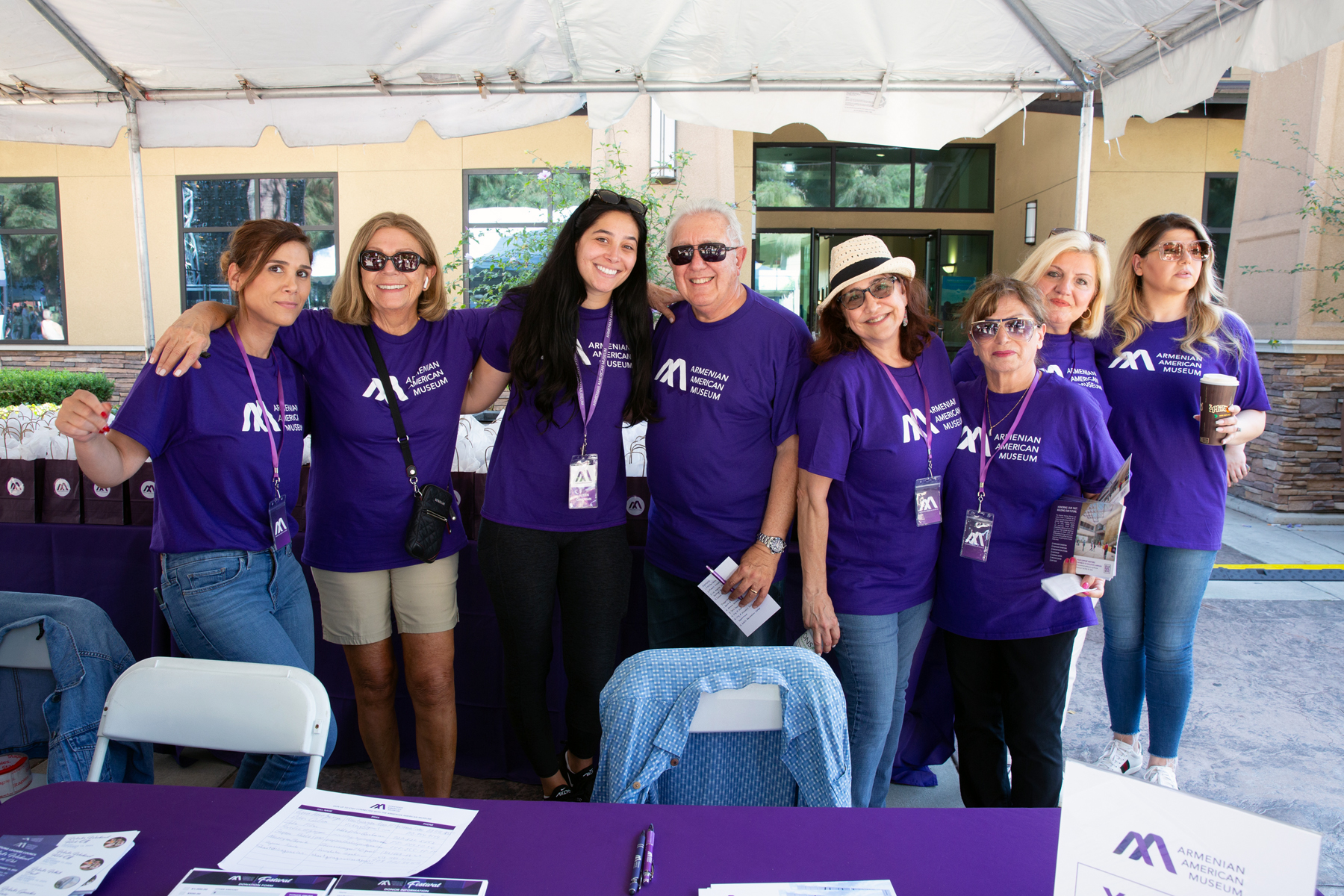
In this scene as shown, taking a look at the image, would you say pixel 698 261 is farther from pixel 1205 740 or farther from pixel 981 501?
pixel 1205 740

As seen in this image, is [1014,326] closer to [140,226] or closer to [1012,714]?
[1012,714]

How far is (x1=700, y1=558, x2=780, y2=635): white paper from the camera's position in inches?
84.9

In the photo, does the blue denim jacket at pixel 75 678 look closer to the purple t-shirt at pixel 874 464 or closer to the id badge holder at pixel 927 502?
the purple t-shirt at pixel 874 464

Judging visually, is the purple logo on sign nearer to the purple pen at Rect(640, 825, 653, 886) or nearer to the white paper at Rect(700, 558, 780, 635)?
the purple pen at Rect(640, 825, 653, 886)

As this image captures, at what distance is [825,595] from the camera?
2035mm

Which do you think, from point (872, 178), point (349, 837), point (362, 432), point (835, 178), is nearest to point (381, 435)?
point (362, 432)

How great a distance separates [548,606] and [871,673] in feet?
2.96

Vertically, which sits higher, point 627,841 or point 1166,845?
point 1166,845

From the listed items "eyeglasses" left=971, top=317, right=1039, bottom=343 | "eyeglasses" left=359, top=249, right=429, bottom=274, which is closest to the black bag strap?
"eyeglasses" left=359, top=249, right=429, bottom=274

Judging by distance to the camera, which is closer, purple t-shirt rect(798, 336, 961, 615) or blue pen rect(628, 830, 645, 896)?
blue pen rect(628, 830, 645, 896)

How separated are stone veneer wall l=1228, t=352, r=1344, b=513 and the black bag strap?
6.75 metres

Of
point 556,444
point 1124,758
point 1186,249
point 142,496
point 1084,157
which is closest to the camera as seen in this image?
point 556,444

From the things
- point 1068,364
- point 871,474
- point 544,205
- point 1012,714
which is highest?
point 544,205

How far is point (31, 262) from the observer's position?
9.79 metres
